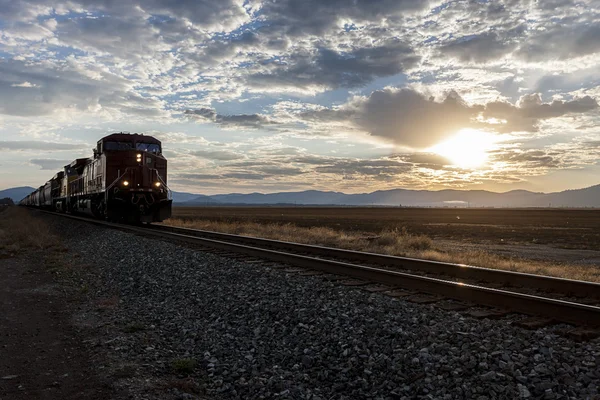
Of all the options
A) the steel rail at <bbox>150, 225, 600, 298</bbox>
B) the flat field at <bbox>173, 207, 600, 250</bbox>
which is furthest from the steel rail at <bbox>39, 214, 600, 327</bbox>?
the flat field at <bbox>173, 207, 600, 250</bbox>

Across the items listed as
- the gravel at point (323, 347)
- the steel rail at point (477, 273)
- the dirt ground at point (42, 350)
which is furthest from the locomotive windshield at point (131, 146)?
the gravel at point (323, 347)

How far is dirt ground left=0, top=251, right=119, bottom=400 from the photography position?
479 centimetres

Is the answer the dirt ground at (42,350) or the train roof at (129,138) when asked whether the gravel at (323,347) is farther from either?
the train roof at (129,138)

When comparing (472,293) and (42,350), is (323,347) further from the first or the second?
(42,350)

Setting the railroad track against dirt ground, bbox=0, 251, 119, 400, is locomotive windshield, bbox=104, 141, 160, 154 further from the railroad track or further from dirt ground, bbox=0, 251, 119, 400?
dirt ground, bbox=0, 251, 119, 400

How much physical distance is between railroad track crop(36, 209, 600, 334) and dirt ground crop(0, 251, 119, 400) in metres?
4.54

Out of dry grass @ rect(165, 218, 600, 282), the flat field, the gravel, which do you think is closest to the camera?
the gravel

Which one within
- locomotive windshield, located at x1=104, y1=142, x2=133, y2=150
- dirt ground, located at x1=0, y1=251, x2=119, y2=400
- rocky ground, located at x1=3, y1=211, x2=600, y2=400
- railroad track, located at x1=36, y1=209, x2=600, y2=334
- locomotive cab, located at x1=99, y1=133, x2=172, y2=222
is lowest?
dirt ground, located at x1=0, y1=251, x2=119, y2=400

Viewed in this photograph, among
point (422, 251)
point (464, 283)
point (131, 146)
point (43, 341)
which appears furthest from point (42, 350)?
point (131, 146)

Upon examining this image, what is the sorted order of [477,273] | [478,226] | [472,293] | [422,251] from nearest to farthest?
1. [472,293]
2. [477,273]
3. [422,251]
4. [478,226]

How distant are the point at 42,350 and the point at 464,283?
6.96 meters

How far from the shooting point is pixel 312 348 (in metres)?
5.48

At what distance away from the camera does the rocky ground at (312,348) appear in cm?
429

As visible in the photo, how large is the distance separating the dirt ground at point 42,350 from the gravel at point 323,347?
1.21ft
